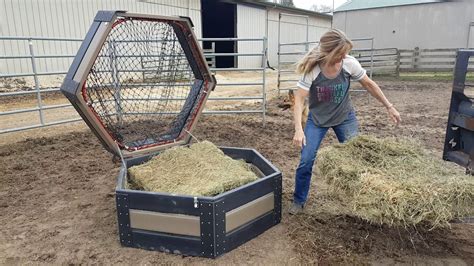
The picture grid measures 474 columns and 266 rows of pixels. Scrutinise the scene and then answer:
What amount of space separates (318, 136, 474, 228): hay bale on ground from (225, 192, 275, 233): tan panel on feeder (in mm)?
475

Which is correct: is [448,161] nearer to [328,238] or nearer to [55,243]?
[328,238]

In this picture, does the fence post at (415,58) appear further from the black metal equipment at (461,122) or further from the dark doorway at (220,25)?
the black metal equipment at (461,122)

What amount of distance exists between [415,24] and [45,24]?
1494 centimetres

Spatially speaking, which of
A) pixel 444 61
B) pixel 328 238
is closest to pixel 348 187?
pixel 328 238

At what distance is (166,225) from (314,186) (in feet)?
5.88

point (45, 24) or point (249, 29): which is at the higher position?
point (249, 29)

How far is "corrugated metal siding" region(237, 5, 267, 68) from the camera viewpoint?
64.2ft

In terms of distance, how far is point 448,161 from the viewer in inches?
113

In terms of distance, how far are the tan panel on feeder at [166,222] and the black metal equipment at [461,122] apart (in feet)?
6.12

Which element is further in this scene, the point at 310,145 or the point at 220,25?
the point at 220,25

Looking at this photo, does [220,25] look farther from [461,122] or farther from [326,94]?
[461,122]

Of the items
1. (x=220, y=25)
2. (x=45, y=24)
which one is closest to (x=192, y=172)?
(x=45, y=24)

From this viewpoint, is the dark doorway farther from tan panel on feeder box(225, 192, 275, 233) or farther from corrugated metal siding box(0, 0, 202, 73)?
tan panel on feeder box(225, 192, 275, 233)

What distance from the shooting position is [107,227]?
3.08 m
